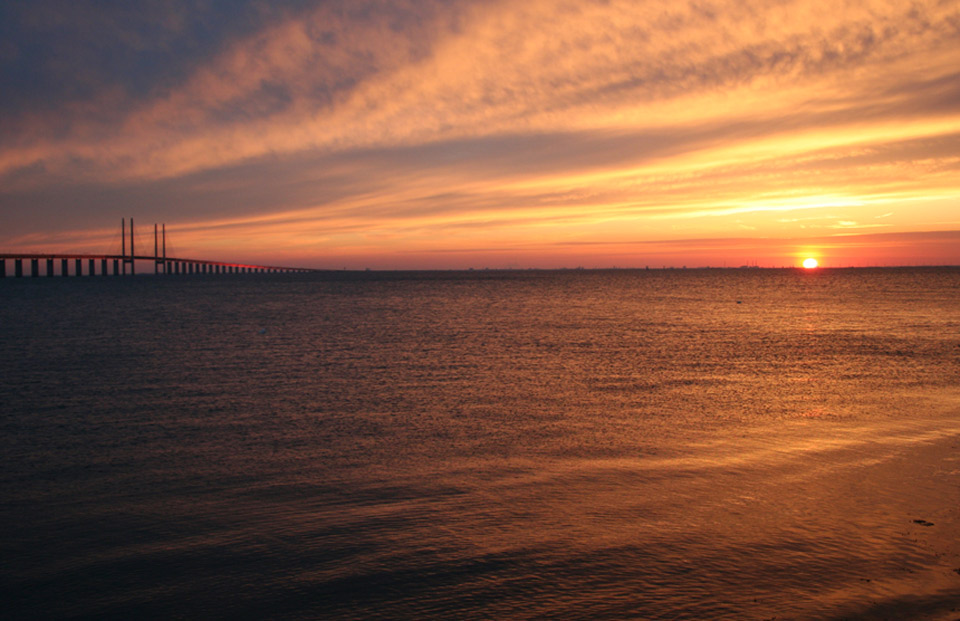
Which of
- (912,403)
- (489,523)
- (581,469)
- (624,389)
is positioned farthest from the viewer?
(624,389)

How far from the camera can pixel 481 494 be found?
1002 centimetres

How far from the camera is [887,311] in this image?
60031 mm

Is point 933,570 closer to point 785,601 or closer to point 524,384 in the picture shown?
point 785,601

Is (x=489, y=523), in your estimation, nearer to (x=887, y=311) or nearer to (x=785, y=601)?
(x=785, y=601)

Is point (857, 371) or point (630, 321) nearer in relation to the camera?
point (857, 371)

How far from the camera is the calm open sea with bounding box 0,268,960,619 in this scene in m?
6.83

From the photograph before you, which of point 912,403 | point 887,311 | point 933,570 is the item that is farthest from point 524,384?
point 887,311

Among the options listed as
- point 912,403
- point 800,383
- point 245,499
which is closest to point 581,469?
point 245,499

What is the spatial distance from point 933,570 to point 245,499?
30.2ft

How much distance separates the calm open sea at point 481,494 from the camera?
269 inches

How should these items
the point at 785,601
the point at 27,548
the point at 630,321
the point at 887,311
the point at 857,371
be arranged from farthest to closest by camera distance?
the point at 887,311
the point at 630,321
the point at 857,371
the point at 27,548
the point at 785,601

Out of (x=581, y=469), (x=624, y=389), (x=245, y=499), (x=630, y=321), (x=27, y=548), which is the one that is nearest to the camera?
(x=27, y=548)

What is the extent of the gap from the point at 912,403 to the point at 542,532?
46.4 ft

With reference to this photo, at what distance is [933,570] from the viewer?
7.20 meters
